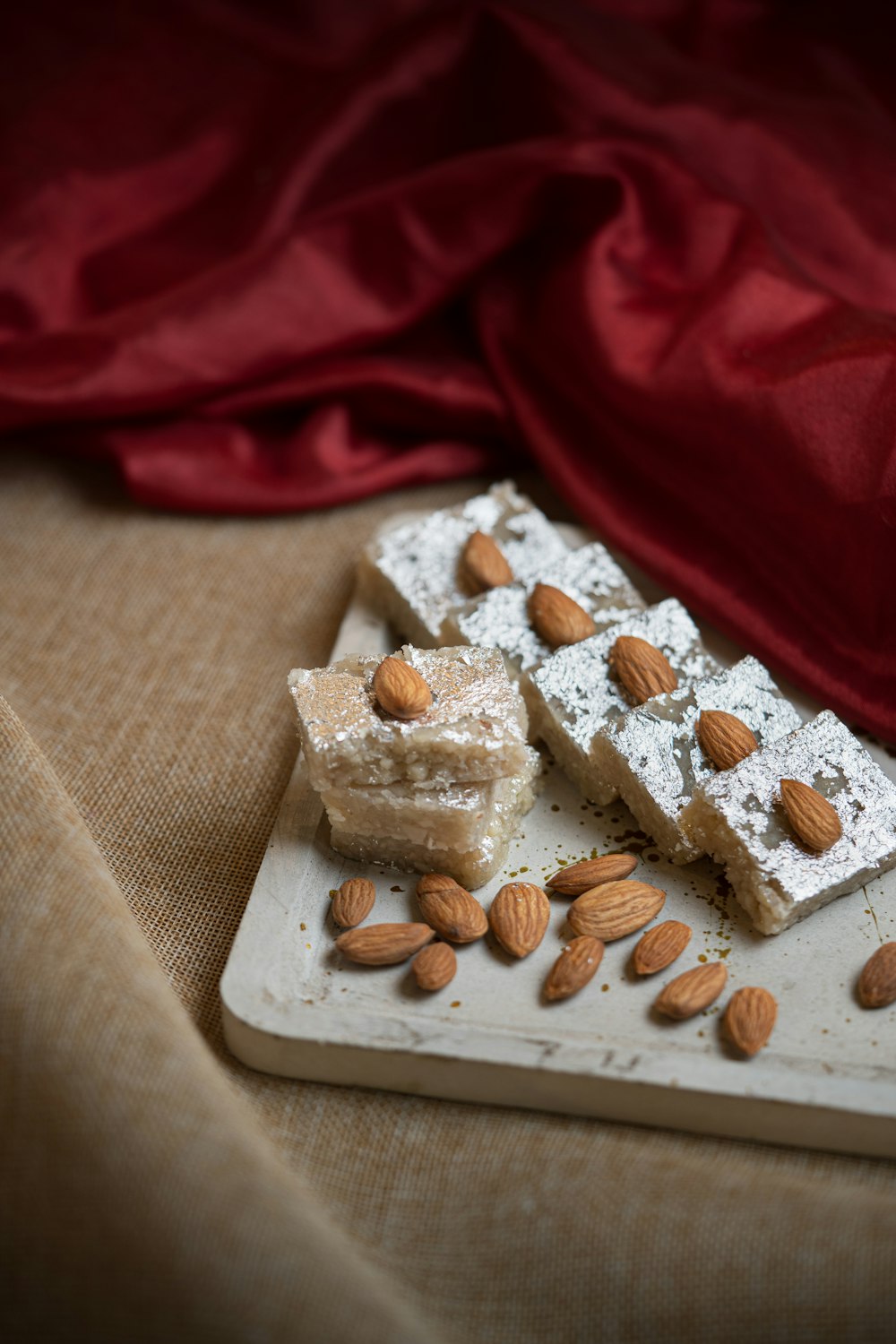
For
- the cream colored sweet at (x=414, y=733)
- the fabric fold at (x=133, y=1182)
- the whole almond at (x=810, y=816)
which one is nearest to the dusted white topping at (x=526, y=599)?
the cream colored sweet at (x=414, y=733)

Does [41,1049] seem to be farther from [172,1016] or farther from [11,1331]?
[11,1331]

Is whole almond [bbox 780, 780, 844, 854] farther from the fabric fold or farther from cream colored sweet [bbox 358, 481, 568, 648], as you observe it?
the fabric fold

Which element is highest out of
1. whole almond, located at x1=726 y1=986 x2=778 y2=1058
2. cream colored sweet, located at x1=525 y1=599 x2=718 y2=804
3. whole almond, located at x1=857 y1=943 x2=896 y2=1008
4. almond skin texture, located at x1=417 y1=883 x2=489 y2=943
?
cream colored sweet, located at x1=525 y1=599 x2=718 y2=804

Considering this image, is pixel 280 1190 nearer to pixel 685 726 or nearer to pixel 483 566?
pixel 685 726

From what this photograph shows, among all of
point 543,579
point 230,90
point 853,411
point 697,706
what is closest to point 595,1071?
point 697,706

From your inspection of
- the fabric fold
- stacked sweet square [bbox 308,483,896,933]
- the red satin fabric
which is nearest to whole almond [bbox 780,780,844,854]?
stacked sweet square [bbox 308,483,896,933]

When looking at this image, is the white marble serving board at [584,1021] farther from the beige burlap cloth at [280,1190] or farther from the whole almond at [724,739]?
the whole almond at [724,739]
